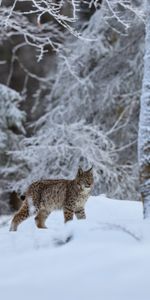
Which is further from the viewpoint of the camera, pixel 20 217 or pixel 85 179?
pixel 85 179

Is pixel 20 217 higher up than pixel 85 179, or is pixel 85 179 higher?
pixel 85 179

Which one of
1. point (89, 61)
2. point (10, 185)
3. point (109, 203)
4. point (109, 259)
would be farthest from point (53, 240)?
point (89, 61)

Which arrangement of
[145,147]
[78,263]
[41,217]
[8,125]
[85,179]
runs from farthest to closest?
[8,125], [85,179], [41,217], [145,147], [78,263]

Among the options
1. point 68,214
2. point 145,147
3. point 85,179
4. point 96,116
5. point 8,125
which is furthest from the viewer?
point 96,116

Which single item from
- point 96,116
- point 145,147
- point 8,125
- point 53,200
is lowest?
point 8,125

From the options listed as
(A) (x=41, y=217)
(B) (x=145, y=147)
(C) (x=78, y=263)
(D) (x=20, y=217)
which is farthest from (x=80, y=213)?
(C) (x=78, y=263)

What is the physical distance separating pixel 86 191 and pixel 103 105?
8457mm

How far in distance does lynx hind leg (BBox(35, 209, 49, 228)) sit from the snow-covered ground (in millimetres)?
832

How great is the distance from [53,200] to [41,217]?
0.23m

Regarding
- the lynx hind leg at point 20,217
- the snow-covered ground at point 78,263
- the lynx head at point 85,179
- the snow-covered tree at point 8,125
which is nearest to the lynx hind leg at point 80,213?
the lynx head at point 85,179

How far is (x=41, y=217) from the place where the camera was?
850cm

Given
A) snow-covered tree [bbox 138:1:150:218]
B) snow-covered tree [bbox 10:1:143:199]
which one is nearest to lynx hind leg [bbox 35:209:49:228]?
Answer: snow-covered tree [bbox 138:1:150:218]

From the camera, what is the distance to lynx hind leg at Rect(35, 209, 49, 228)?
330 inches

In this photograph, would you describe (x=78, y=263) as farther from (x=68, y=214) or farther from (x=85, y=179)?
(x=85, y=179)
